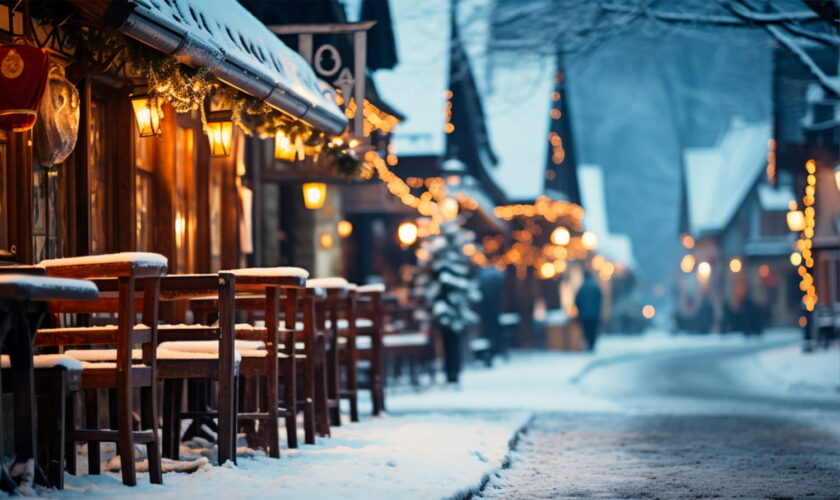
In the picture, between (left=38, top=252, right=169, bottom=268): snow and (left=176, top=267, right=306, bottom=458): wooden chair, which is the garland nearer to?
(left=176, top=267, right=306, bottom=458): wooden chair

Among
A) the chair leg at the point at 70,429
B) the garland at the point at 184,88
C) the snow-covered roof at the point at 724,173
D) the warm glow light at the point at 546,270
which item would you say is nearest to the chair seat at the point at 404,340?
the garland at the point at 184,88

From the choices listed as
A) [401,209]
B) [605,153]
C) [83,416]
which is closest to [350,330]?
[83,416]

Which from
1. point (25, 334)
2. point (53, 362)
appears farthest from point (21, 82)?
point (25, 334)

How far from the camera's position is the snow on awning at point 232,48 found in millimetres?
8883

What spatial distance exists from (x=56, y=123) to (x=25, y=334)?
3110 millimetres

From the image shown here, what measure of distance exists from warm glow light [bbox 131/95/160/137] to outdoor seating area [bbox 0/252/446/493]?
4.37 ft

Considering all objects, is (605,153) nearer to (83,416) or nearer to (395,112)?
(395,112)

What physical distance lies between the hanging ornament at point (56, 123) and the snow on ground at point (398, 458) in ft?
7.87

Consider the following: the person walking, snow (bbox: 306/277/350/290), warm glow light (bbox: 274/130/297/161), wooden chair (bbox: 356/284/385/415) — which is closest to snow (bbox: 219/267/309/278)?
snow (bbox: 306/277/350/290)

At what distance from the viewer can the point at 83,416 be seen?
36.7 feet

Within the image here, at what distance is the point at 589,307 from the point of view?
121ft

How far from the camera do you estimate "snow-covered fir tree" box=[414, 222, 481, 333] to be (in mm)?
24156

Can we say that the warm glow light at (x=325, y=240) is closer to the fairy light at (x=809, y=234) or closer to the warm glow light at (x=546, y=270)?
the fairy light at (x=809, y=234)

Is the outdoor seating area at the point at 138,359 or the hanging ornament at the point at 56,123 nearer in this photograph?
the outdoor seating area at the point at 138,359
